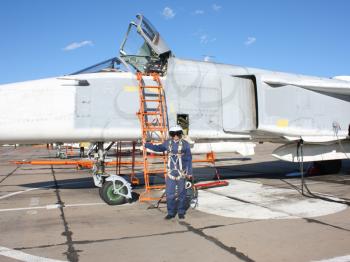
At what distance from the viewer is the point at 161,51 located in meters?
7.99

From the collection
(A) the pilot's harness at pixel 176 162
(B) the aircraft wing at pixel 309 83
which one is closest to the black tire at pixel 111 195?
(A) the pilot's harness at pixel 176 162

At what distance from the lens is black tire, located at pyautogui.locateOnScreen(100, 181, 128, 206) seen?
7.11 meters

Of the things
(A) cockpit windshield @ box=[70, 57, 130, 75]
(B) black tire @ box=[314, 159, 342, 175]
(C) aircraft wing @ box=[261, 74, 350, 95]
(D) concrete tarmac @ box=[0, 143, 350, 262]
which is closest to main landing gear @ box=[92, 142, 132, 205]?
(D) concrete tarmac @ box=[0, 143, 350, 262]

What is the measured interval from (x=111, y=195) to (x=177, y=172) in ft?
6.01

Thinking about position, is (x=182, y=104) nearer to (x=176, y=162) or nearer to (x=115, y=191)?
(x=176, y=162)

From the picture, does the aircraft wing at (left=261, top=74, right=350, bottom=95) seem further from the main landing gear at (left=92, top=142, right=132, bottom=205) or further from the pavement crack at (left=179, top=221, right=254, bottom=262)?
the pavement crack at (left=179, top=221, right=254, bottom=262)

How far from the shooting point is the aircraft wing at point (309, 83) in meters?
8.70

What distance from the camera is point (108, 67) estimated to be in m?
7.74

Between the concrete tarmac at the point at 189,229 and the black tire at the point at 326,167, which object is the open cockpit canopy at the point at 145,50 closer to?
the concrete tarmac at the point at 189,229

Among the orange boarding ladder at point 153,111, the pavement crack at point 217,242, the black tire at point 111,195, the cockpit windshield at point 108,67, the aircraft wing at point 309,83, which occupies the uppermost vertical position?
the cockpit windshield at point 108,67

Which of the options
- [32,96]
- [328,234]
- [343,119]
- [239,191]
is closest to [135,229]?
[328,234]

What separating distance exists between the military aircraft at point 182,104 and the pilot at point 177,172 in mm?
1536

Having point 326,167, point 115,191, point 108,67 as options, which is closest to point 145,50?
point 108,67

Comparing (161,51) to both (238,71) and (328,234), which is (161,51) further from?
(328,234)
